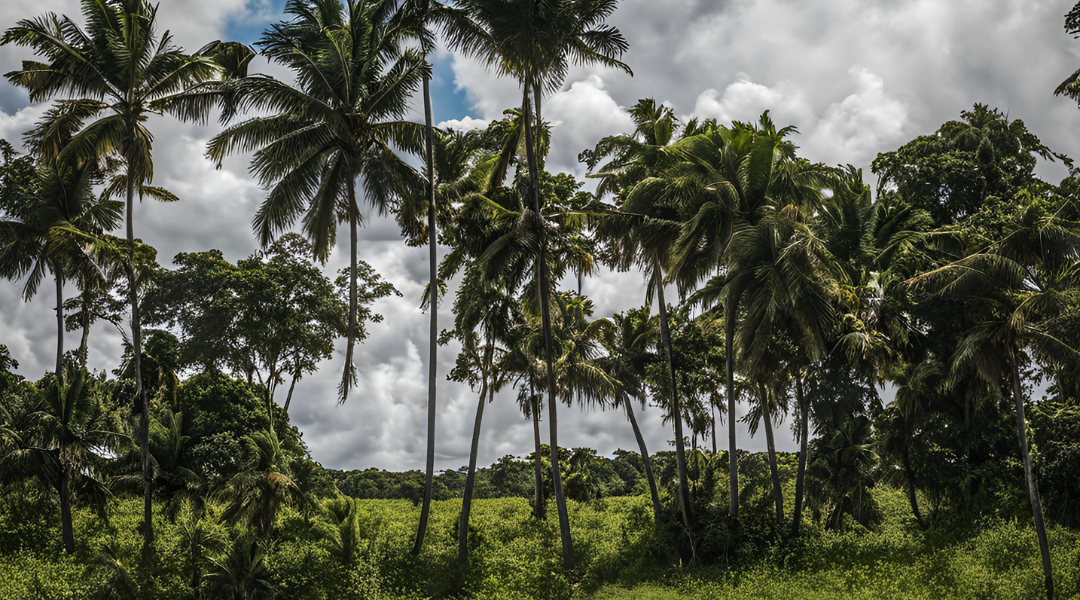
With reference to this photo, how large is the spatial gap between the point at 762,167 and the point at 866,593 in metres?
12.3

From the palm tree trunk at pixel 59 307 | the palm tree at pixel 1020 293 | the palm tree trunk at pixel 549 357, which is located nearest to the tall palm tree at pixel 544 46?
the palm tree trunk at pixel 549 357

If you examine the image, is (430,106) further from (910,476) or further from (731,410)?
(910,476)

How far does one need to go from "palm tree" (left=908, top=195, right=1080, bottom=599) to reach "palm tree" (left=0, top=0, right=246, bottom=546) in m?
21.3

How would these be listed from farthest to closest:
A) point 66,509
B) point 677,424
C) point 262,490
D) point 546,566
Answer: point 677,424, point 66,509, point 546,566, point 262,490

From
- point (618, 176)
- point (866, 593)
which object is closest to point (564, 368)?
point (618, 176)

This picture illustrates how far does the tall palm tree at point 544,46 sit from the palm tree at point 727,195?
4.06m

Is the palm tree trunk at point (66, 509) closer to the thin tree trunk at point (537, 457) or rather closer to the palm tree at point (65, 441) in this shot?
the palm tree at point (65, 441)

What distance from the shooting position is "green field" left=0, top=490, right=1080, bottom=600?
18.9 m

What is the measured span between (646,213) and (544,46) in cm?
619

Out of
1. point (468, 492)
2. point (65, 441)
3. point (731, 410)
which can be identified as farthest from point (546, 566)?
point (65, 441)

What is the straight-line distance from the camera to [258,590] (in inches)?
748

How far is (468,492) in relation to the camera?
24.2 metres

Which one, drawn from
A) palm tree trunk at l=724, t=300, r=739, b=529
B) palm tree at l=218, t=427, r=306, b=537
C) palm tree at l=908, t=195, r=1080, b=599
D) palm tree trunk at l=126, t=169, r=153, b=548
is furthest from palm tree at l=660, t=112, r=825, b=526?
palm tree trunk at l=126, t=169, r=153, b=548

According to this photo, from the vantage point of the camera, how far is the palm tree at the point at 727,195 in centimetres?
2300
